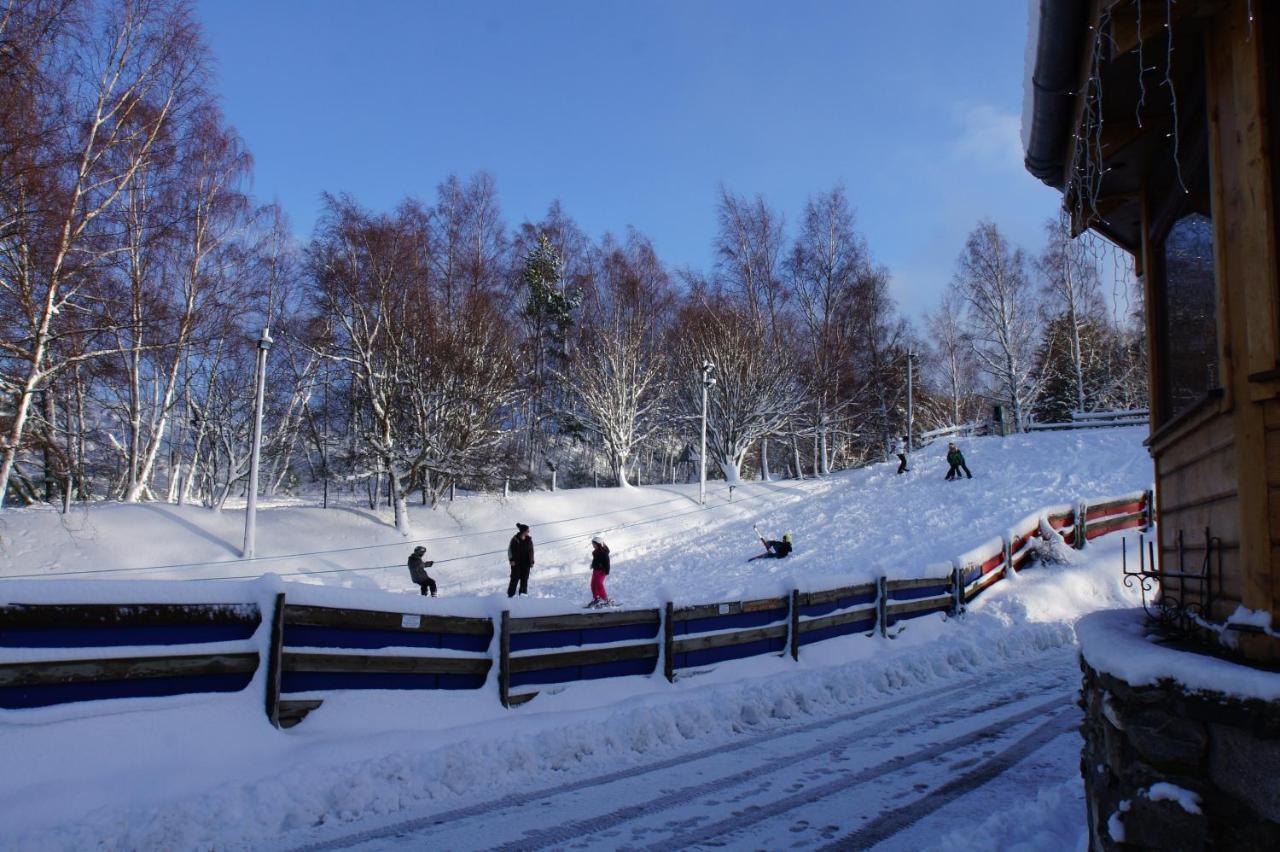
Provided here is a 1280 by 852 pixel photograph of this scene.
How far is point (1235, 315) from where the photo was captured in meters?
3.10

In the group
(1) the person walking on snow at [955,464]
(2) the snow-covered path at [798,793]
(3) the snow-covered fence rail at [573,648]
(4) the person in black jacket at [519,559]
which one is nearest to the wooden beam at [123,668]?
(2) the snow-covered path at [798,793]

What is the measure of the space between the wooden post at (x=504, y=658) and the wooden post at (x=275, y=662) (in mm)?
1968

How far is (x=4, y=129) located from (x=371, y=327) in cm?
1548

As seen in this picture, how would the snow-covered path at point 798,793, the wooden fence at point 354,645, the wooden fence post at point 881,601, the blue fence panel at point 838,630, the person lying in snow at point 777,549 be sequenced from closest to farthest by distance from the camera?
the snow-covered path at point 798,793
the wooden fence at point 354,645
the blue fence panel at point 838,630
the wooden fence post at point 881,601
the person lying in snow at point 777,549

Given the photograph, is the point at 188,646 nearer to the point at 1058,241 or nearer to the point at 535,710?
the point at 535,710

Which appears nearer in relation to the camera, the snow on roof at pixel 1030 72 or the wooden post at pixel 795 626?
the snow on roof at pixel 1030 72

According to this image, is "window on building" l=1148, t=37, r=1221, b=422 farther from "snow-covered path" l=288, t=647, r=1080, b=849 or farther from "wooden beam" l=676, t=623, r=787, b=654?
"wooden beam" l=676, t=623, r=787, b=654

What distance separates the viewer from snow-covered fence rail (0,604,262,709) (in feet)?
16.4

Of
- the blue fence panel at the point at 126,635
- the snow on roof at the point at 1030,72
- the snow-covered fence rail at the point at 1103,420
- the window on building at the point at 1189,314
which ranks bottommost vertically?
the blue fence panel at the point at 126,635

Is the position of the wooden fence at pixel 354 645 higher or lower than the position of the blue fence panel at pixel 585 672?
higher

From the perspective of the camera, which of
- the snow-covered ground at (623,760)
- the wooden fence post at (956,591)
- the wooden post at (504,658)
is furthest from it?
the wooden fence post at (956,591)

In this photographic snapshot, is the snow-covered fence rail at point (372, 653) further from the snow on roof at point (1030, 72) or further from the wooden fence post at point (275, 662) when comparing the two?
the snow on roof at point (1030, 72)

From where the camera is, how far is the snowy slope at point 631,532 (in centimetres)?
1823

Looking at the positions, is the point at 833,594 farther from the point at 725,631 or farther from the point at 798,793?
the point at 798,793
